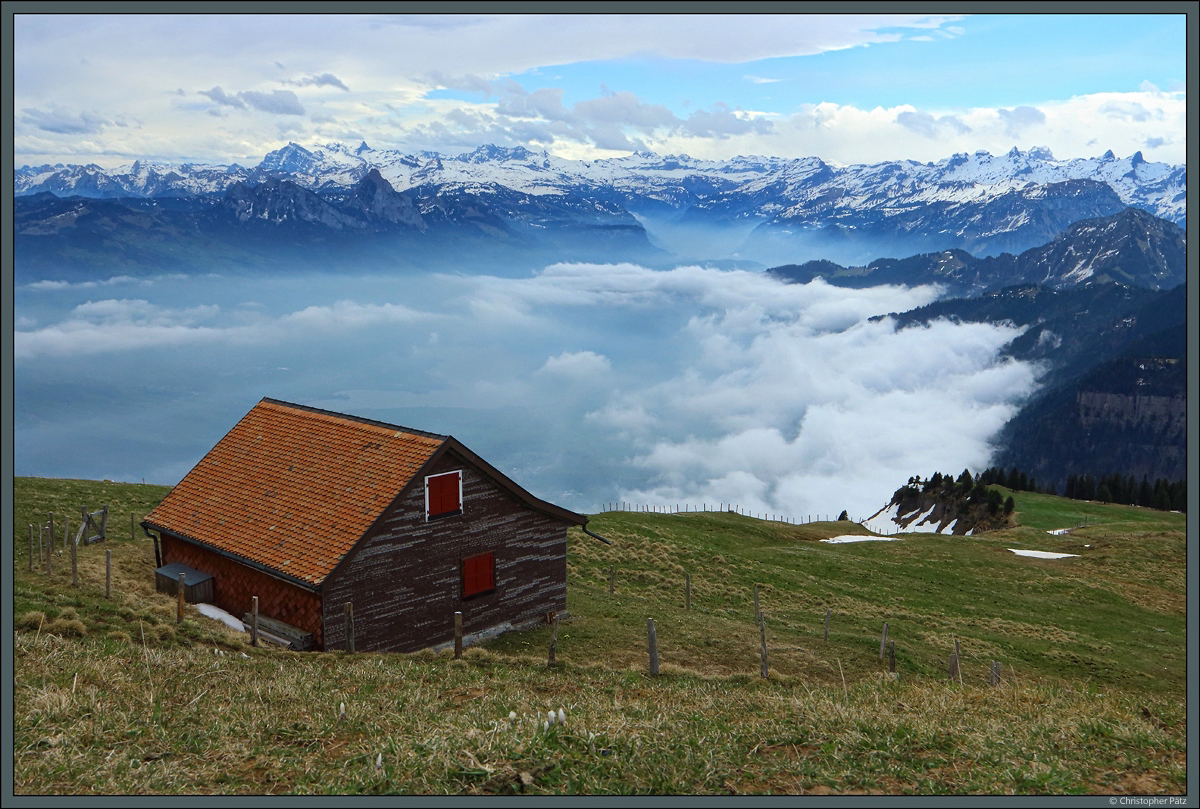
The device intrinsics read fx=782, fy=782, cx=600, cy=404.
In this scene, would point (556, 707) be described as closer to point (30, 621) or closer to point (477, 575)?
point (30, 621)

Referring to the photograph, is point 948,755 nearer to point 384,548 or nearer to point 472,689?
point 472,689

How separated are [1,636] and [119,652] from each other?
35.2 feet

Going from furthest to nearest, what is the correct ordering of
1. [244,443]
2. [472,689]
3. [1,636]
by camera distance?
1. [244,443]
2. [472,689]
3. [1,636]

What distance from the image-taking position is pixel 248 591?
27.3 m

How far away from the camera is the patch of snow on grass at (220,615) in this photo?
1057 inches

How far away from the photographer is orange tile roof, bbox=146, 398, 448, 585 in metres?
26.2

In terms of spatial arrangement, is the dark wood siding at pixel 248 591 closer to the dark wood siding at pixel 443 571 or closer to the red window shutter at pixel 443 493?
the dark wood siding at pixel 443 571

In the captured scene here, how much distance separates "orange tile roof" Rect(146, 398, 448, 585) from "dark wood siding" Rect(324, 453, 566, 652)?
90cm

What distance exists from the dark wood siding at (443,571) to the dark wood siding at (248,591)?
0.92m

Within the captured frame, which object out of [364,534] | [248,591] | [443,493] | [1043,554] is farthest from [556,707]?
[1043,554]

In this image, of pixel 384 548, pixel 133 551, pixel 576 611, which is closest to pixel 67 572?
pixel 133 551

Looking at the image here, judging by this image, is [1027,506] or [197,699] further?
[1027,506]

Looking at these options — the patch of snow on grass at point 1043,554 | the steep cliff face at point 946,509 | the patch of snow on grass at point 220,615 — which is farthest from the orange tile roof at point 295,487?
the steep cliff face at point 946,509

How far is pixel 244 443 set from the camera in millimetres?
32188
